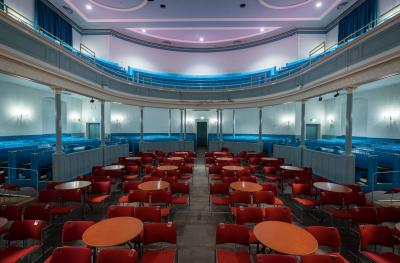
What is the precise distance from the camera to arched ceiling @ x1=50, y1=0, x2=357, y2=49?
42.9ft

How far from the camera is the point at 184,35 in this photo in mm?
19344

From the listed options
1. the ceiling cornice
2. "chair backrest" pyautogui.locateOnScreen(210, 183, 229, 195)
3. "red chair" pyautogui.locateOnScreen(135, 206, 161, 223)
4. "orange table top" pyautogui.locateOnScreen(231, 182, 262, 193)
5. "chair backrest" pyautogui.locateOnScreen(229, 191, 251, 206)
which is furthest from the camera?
the ceiling cornice

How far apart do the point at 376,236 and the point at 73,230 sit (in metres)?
5.06

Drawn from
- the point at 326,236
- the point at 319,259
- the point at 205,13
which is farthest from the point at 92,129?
the point at 319,259

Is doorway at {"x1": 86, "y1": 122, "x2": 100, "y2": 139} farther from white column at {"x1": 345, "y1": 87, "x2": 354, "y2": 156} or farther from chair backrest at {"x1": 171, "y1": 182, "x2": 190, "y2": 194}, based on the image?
white column at {"x1": 345, "y1": 87, "x2": 354, "y2": 156}

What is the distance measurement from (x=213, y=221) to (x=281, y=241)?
2853 millimetres

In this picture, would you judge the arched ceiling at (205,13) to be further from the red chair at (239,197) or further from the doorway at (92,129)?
the red chair at (239,197)

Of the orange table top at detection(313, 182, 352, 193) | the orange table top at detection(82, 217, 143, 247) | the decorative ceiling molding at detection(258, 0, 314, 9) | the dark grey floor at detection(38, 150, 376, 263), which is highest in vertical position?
the decorative ceiling molding at detection(258, 0, 314, 9)

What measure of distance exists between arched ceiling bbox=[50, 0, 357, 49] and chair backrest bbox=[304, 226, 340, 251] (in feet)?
44.9

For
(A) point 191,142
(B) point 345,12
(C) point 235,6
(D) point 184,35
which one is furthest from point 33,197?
(B) point 345,12

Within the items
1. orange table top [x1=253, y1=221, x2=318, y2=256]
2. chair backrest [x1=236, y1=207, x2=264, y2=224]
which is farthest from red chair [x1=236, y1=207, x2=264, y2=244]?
orange table top [x1=253, y1=221, x2=318, y2=256]

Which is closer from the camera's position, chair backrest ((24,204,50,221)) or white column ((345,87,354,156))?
chair backrest ((24,204,50,221))

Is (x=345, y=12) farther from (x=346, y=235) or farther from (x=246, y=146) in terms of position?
(x=346, y=235)

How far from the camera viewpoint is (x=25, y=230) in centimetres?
333
